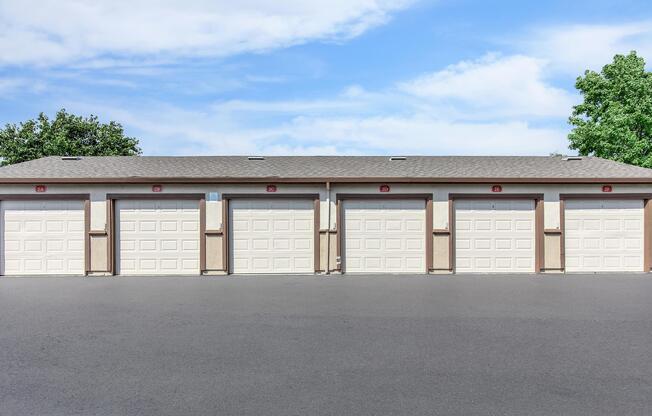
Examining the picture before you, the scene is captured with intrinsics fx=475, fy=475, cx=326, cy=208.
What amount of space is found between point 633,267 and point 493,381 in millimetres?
13069

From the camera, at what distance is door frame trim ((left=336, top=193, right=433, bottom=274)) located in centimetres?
1494

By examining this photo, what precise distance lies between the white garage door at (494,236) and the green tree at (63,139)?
90.8 ft

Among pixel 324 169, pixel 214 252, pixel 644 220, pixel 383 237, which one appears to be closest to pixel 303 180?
pixel 324 169

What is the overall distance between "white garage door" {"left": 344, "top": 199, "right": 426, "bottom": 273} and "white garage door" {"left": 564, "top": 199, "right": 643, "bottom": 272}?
484cm

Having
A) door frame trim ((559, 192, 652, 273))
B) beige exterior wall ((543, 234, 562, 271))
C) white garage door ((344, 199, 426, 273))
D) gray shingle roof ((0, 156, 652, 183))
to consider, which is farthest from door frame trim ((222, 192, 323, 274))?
door frame trim ((559, 192, 652, 273))

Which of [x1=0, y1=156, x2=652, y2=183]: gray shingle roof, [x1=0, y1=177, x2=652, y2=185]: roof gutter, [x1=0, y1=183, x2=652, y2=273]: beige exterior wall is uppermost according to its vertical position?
[x1=0, y1=156, x2=652, y2=183]: gray shingle roof

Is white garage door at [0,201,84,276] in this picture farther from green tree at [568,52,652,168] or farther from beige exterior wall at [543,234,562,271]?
green tree at [568,52,652,168]

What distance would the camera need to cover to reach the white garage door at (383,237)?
593 inches

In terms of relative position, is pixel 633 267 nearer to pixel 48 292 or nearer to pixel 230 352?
pixel 230 352

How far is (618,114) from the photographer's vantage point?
84.2 ft

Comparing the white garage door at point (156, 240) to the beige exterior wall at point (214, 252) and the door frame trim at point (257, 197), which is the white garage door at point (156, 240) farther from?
the door frame trim at point (257, 197)

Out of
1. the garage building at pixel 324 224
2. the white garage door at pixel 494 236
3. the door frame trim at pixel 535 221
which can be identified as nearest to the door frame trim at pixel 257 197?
the garage building at pixel 324 224

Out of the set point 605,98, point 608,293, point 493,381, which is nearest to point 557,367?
point 493,381

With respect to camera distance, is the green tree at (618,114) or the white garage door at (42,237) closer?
the white garage door at (42,237)
